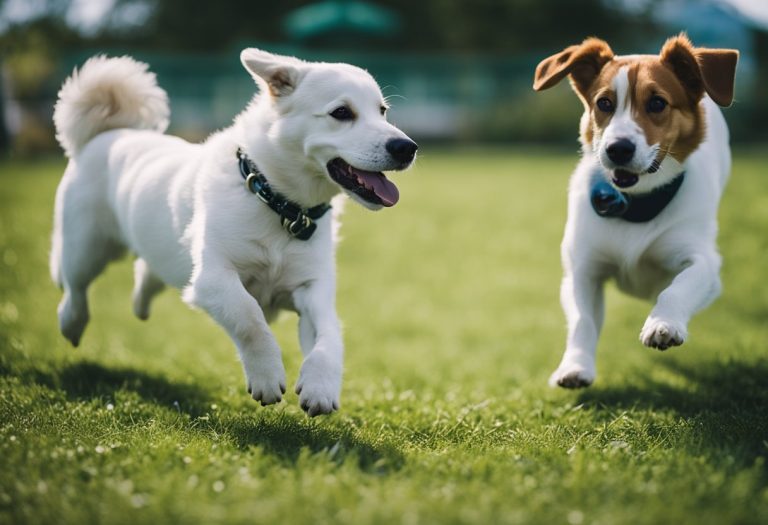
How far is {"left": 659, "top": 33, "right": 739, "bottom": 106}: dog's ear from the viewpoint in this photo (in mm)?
4516

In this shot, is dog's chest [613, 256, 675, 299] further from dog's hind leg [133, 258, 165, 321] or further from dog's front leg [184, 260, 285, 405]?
dog's hind leg [133, 258, 165, 321]

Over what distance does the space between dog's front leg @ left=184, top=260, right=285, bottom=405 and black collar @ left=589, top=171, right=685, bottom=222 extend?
2187 mm

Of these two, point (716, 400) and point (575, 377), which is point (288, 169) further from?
point (716, 400)

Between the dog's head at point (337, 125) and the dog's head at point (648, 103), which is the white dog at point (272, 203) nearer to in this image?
the dog's head at point (337, 125)

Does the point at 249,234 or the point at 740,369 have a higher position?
the point at 249,234

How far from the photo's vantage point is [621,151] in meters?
A: 4.36

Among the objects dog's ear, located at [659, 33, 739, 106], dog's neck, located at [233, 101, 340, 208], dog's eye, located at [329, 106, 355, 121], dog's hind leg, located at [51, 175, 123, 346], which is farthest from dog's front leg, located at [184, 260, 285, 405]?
dog's ear, located at [659, 33, 739, 106]

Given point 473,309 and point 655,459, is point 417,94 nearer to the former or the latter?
point 473,309

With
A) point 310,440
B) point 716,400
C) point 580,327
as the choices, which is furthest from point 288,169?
point 716,400

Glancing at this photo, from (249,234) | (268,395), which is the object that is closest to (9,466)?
(268,395)

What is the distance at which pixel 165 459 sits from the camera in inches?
141

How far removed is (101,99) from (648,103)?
13.0ft

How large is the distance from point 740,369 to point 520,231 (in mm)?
8465

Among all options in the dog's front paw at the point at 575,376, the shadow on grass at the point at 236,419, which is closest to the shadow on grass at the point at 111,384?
the shadow on grass at the point at 236,419
